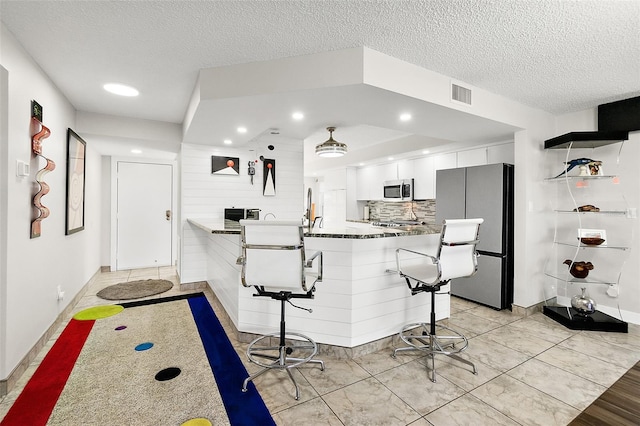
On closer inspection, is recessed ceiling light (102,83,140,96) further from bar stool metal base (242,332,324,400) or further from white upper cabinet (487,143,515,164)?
white upper cabinet (487,143,515,164)

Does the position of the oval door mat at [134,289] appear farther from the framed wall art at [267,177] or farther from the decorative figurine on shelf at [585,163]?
the decorative figurine on shelf at [585,163]

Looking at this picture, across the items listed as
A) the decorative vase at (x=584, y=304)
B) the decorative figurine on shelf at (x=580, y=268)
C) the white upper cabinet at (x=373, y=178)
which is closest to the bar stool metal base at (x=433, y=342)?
the decorative vase at (x=584, y=304)

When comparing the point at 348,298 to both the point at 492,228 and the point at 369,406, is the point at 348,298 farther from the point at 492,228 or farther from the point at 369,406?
the point at 492,228

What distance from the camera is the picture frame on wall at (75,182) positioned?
11.0 feet

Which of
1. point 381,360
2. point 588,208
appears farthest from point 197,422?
point 588,208

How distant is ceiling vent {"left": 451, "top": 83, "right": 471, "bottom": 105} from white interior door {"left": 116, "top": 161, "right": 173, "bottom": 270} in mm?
5138

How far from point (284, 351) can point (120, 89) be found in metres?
3.08

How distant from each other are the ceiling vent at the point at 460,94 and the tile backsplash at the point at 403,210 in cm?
268

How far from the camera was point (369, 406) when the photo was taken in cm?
189

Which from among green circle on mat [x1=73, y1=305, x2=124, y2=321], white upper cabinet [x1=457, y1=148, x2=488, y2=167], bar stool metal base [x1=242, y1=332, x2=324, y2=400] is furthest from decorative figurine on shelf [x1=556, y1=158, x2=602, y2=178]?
green circle on mat [x1=73, y1=305, x2=124, y2=321]

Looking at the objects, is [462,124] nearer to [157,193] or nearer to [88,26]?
[88,26]

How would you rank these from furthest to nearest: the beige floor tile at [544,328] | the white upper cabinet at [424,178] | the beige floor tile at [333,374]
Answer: the white upper cabinet at [424,178] → the beige floor tile at [544,328] → the beige floor tile at [333,374]

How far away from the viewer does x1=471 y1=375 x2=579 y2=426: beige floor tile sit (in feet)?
5.92

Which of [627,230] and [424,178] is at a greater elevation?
[424,178]
